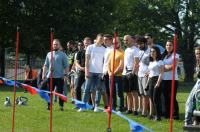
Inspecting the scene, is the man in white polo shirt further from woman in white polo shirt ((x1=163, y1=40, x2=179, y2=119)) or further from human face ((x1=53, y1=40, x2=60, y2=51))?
woman in white polo shirt ((x1=163, y1=40, x2=179, y2=119))

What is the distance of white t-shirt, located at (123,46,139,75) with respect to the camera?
11.7 metres

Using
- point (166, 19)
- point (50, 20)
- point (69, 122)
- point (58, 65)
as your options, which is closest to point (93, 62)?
point (58, 65)

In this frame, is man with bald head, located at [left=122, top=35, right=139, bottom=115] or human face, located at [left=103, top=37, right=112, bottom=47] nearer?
man with bald head, located at [left=122, top=35, right=139, bottom=115]

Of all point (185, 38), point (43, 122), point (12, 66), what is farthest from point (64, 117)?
point (185, 38)

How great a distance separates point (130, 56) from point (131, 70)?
12.2 inches

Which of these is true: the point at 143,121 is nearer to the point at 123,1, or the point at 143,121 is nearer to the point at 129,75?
the point at 129,75

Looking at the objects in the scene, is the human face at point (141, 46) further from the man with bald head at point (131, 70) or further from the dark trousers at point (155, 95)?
the dark trousers at point (155, 95)

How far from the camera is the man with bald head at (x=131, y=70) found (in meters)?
11.7

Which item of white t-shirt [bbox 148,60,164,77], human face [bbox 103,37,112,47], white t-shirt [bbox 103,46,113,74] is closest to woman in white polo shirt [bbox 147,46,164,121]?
white t-shirt [bbox 148,60,164,77]

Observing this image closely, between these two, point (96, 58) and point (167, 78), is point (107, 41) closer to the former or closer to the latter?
point (96, 58)

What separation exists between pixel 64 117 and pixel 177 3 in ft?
127

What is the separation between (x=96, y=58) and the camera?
12.6 metres

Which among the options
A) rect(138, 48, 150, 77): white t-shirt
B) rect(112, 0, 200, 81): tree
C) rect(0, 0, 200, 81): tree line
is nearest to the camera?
rect(138, 48, 150, 77): white t-shirt

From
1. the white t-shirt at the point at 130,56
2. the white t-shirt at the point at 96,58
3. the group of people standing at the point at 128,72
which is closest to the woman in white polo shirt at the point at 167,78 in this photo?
the group of people standing at the point at 128,72
